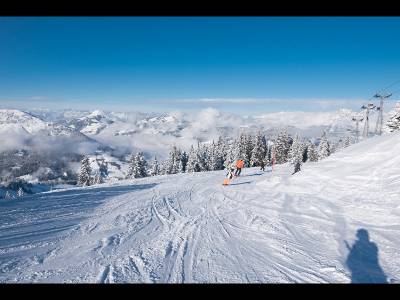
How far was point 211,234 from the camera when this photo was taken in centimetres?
944

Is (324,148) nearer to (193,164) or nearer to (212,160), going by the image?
(212,160)

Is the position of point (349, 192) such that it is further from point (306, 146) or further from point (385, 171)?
point (306, 146)

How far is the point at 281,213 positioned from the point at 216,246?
5.07 meters

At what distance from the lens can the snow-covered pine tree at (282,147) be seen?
68188 mm

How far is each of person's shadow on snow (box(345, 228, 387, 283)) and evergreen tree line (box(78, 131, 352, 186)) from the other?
169ft

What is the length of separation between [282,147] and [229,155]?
43.3 feet

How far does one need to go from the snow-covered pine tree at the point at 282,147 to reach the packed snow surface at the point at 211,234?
1998 inches

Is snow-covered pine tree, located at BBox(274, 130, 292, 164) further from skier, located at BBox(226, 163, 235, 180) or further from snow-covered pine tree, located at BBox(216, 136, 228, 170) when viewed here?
skier, located at BBox(226, 163, 235, 180)

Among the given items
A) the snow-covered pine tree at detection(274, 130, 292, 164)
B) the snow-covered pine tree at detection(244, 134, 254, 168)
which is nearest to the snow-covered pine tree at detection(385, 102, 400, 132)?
the snow-covered pine tree at detection(274, 130, 292, 164)

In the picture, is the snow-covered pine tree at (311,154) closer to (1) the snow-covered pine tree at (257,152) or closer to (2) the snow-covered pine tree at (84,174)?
(1) the snow-covered pine tree at (257,152)

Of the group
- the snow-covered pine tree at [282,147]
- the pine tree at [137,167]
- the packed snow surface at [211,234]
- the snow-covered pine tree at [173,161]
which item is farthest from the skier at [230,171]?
the snow-covered pine tree at [282,147]

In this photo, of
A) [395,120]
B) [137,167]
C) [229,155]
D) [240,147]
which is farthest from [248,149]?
[395,120]

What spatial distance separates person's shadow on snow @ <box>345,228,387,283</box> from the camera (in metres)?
6.39
